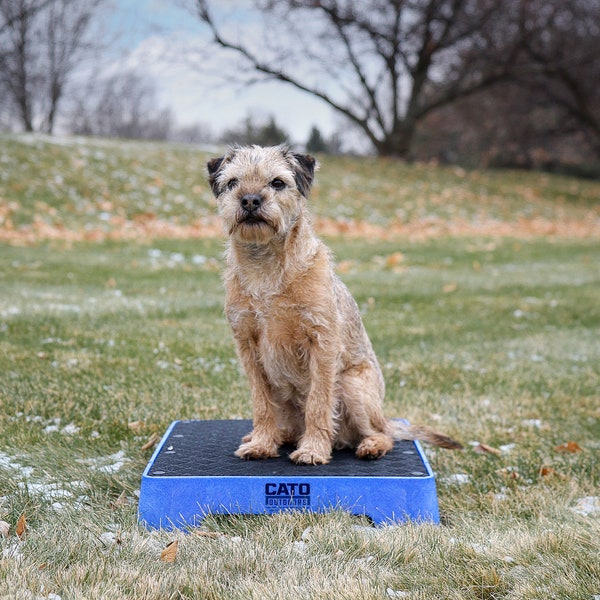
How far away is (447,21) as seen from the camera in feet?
83.6

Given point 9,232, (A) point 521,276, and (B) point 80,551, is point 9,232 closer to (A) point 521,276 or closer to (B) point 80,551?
(A) point 521,276

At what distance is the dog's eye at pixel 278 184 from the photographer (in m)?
3.60

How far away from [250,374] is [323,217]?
1403 centimetres

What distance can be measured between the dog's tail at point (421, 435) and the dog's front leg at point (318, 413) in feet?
2.00

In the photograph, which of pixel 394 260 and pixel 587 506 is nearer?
pixel 587 506

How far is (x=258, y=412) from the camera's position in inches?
150

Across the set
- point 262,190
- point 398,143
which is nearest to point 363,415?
point 262,190

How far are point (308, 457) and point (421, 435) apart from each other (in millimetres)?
865

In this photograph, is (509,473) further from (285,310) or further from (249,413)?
(249,413)

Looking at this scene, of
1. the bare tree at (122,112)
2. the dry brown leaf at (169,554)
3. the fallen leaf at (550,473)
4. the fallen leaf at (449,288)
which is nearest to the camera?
the dry brown leaf at (169,554)

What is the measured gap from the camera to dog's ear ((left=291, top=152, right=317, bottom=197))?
12.3 feet

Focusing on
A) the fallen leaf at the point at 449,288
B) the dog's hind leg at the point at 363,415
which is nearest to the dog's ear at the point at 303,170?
the dog's hind leg at the point at 363,415

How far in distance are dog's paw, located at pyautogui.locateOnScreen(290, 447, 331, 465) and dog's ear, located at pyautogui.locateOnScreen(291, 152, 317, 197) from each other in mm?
1345

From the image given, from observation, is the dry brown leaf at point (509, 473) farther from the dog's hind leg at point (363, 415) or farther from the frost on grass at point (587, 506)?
the dog's hind leg at point (363, 415)
